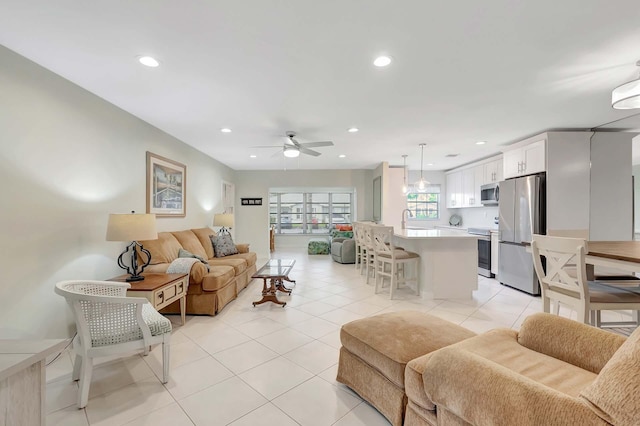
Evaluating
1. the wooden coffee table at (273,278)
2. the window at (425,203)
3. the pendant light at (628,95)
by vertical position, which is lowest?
the wooden coffee table at (273,278)

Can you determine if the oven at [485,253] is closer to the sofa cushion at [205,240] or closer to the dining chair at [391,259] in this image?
the dining chair at [391,259]

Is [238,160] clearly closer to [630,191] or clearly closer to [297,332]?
[297,332]

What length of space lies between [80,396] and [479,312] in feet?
12.9

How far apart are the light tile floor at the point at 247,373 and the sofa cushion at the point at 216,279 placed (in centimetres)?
37

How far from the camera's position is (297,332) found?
286cm

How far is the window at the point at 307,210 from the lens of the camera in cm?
1020

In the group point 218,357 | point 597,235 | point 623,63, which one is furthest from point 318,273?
point 623,63

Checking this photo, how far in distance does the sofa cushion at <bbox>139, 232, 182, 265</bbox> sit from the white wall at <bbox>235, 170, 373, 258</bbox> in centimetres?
370

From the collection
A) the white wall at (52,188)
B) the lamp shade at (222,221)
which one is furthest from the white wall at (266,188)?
the white wall at (52,188)

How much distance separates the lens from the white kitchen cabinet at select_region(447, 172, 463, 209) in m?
6.82

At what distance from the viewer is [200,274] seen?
321 centimetres

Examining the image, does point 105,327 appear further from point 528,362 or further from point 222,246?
point 222,246

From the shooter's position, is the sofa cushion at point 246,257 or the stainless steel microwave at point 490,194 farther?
the stainless steel microwave at point 490,194

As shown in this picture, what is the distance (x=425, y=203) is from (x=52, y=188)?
24.5ft
